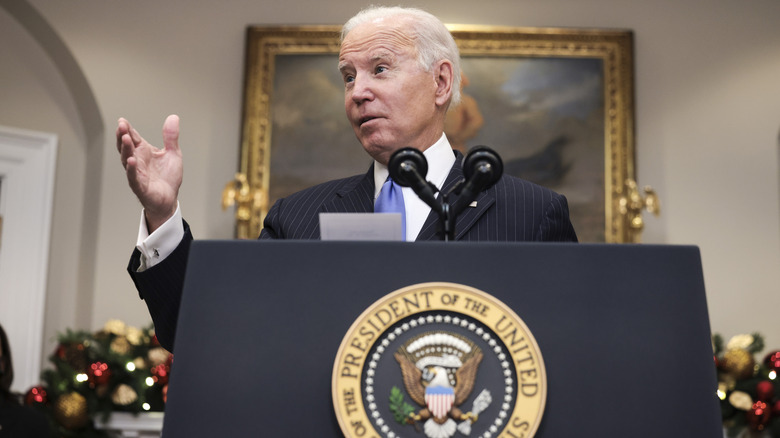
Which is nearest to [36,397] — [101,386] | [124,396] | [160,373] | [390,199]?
[101,386]

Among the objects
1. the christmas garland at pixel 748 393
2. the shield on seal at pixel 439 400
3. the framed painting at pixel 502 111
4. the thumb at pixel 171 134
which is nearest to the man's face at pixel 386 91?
the thumb at pixel 171 134

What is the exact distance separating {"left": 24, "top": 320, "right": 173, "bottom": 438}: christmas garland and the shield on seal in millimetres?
3732

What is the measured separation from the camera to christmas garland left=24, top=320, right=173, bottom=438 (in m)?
4.57

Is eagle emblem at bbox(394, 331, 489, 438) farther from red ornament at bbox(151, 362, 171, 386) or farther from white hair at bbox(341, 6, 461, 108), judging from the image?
red ornament at bbox(151, 362, 171, 386)

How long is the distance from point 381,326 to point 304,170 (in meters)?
4.60

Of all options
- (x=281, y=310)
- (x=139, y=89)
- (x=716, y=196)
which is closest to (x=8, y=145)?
(x=139, y=89)

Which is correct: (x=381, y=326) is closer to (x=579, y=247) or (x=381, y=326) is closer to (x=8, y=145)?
(x=579, y=247)

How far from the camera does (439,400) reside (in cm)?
100

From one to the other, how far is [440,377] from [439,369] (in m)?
0.01

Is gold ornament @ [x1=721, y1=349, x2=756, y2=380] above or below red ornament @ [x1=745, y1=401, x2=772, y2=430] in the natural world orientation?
above

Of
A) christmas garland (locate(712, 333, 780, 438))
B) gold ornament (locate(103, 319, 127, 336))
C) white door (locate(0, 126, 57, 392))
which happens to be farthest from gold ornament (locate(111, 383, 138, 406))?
christmas garland (locate(712, 333, 780, 438))

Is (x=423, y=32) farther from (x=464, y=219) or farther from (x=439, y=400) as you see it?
(x=439, y=400)

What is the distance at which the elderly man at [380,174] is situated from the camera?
152cm

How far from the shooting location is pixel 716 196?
5547 mm
